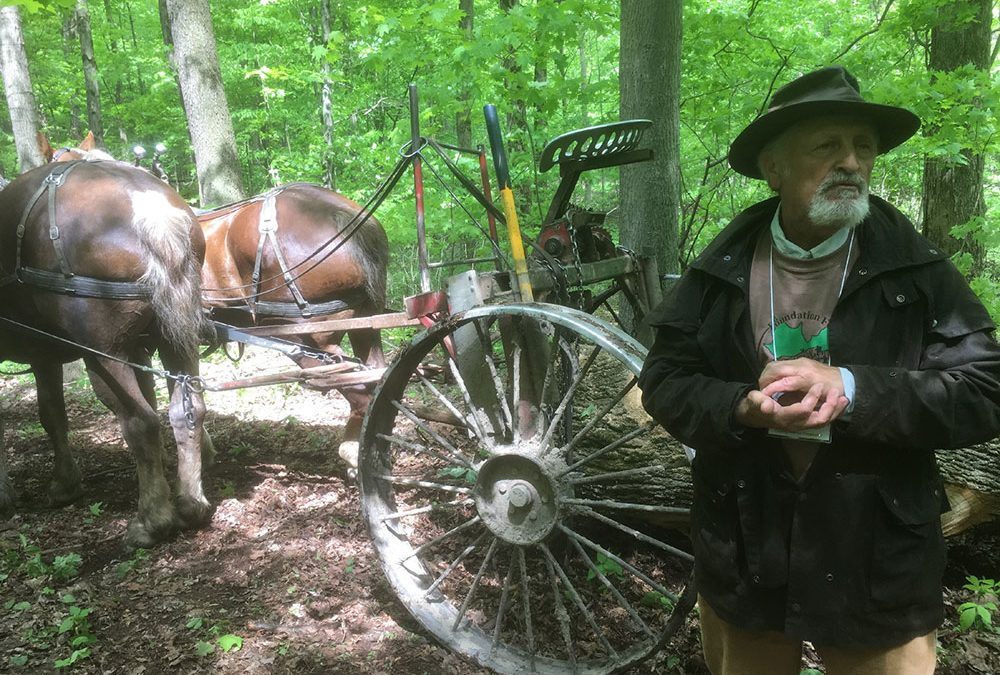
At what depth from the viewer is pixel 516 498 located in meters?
2.66

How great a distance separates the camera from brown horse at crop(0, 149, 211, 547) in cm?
380

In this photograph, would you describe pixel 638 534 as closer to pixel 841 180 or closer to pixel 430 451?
pixel 430 451

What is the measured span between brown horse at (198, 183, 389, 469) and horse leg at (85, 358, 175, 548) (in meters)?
0.90

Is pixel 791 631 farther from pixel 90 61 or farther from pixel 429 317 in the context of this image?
pixel 90 61

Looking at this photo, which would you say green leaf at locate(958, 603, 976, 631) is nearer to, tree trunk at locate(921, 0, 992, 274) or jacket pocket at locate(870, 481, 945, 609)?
jacket pocket at locate(870, 481, 945, 609)

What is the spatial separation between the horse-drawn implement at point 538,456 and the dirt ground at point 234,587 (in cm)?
33

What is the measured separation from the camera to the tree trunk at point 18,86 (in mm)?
7266

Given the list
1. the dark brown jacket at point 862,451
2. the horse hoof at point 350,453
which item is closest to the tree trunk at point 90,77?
the horse hoof at point 350,453

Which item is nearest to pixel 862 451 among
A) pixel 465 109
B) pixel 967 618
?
pixel 967 618

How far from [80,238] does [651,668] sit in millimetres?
4024

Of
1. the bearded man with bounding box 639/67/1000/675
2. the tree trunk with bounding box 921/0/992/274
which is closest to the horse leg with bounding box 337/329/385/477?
the bearded man with bounding box 639/67/1000/675

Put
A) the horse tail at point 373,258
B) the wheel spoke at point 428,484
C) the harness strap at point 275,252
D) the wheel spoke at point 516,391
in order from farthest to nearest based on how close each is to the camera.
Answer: the horse tail at point 373,258 < the harness strap at point 275,252 < the wheel spoke at point 428,484 < the wheel spoke at point 516,391

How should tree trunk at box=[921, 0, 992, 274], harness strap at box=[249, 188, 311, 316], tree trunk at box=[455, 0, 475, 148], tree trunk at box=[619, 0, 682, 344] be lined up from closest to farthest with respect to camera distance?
1. tree trunk at box=[619, 0, 682, 344]
2. harness strap at box=[249, 188, 311, 316]
3. tree trunk at box=[921, 0, 992, 274]
4. tree trunk at box=[455, 0, 475, 148]

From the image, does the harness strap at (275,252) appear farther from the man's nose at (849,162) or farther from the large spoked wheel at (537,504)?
the man's nose at (849,162)
